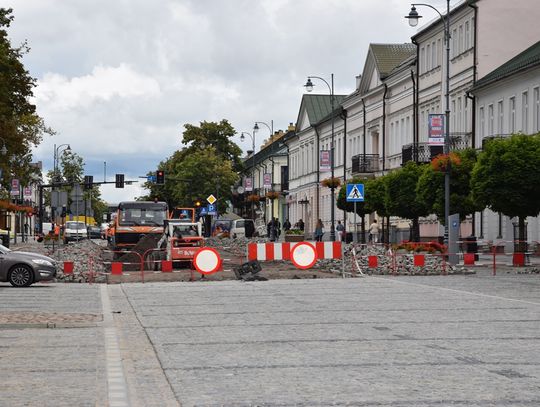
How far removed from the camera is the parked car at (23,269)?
3269cm

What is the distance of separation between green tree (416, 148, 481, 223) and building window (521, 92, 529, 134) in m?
5.67

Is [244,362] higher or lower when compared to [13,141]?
lower

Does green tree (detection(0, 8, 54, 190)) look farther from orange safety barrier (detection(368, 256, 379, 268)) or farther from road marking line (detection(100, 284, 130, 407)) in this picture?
road marking line (detection(100, 284, 130, 407))

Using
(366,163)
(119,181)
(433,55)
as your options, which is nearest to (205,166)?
(119,181)

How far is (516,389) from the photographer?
36.8 feet

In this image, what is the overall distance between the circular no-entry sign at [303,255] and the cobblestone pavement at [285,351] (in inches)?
371

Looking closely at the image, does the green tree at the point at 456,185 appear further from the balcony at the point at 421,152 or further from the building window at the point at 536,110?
the balcony at the point at 421,152

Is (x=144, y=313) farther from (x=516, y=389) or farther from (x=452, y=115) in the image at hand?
(x=452, y=115)

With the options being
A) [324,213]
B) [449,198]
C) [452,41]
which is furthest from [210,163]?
[449,198]

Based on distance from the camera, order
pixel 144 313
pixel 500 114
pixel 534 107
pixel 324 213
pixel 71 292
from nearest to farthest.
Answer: pixel 144 313 → pixel 71 292 → pixel 534 107 → pixel 500 114 → pixel 324 213

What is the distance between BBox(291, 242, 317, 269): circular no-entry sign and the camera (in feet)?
124

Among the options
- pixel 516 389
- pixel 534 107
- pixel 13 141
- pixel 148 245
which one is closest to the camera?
pixel 516 389

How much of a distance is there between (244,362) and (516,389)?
140 inches

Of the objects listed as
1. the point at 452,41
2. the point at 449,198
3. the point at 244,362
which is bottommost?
the point at 244,362
